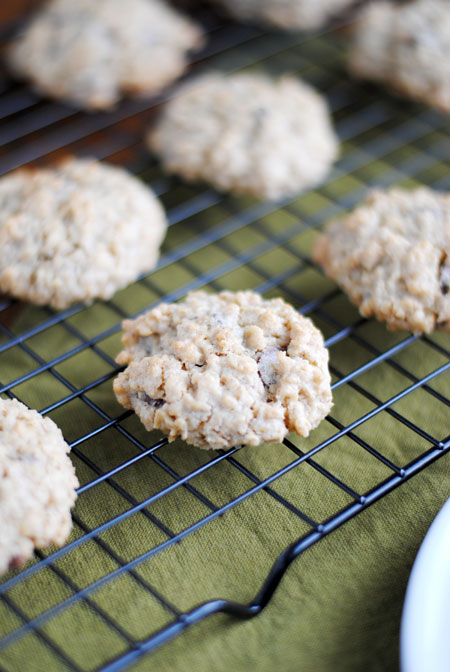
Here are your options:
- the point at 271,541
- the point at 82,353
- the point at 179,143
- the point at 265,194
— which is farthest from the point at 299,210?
the point at 271,541

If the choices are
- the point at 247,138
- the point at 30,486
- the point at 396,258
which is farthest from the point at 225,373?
the point at 247,138

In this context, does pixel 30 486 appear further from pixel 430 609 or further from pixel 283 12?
pixel 283 12

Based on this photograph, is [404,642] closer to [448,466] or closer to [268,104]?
[448,466]

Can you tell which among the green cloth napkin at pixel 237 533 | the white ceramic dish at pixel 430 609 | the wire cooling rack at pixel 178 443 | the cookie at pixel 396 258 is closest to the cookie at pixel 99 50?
the wire cooling rack at pixel 178 443

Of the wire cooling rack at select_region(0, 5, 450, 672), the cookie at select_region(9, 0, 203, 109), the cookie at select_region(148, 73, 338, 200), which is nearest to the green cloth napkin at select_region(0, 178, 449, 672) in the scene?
the wire cooling rack at select_region(0, 5, 450, 672)

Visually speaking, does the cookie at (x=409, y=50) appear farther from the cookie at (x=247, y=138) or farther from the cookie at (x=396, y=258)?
the cookie at (x=396, y=258)

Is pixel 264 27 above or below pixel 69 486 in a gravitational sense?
above

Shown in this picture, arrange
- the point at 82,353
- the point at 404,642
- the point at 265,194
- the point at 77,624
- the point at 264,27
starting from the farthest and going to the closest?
1. the point at 264,27
2. the point at 265,194
3. the point at 82,353
4. the point at 77,624
5. the point at 404,642

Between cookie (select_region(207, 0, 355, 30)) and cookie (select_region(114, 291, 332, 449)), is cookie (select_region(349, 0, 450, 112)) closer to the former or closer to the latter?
cookie (select_region(207, 0, 355, 30))
